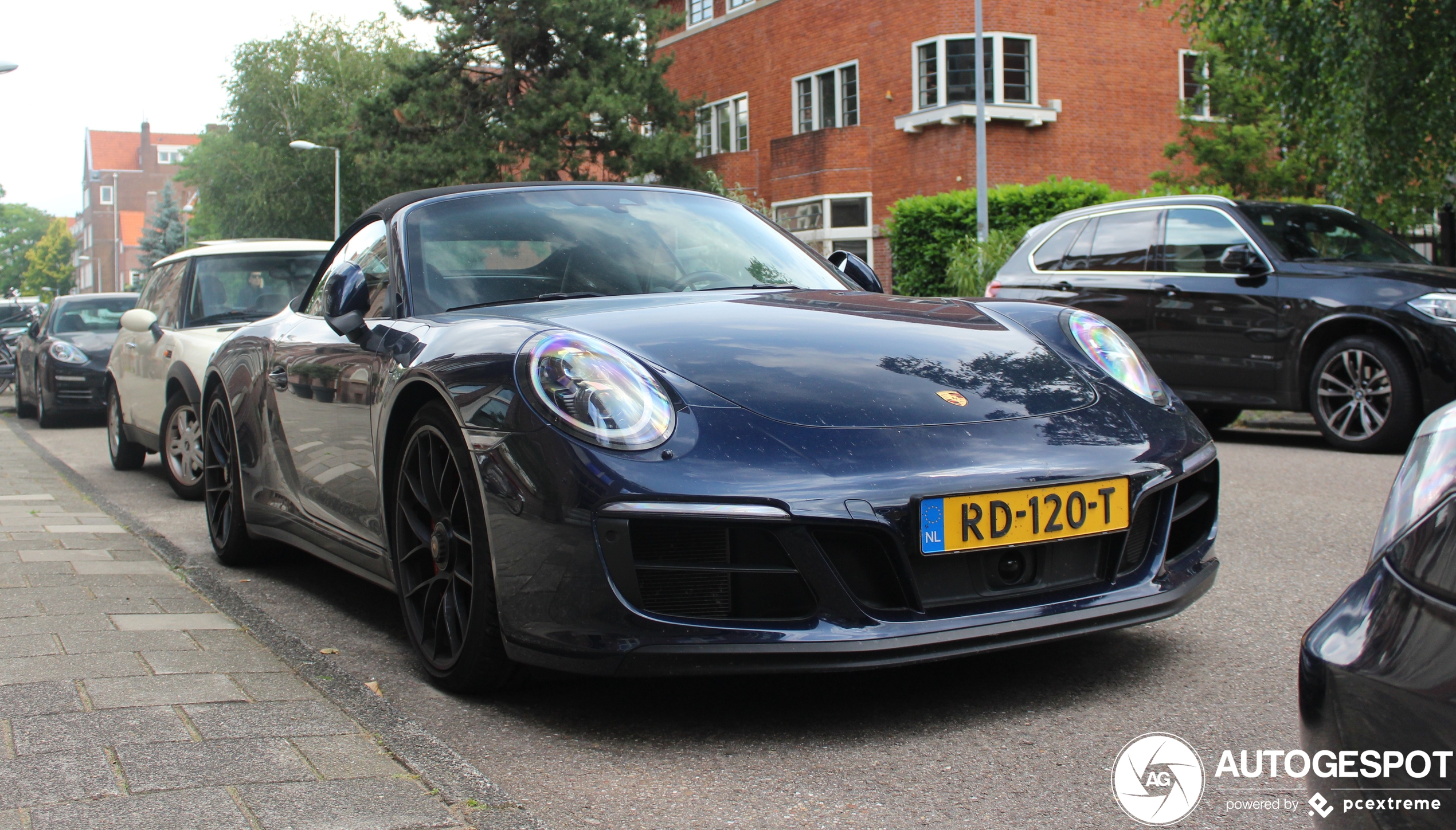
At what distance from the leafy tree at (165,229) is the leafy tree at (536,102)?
52.9 meters

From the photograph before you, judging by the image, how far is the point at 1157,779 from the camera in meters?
2.63

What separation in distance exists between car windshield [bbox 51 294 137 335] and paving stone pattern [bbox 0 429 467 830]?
Result: 12.2m

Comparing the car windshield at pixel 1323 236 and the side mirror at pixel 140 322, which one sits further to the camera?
the car windshield at pixel 1323 236

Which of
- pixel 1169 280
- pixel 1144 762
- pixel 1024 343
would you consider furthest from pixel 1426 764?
pixel 1169 280

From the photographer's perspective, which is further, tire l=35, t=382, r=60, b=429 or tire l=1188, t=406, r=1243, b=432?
tire l=35, t=382, r=60, b=429

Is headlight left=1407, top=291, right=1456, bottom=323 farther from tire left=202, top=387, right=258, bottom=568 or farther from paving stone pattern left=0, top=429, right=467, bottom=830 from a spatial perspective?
paving stone pattern left=0, top=429, right=467, bottom=830

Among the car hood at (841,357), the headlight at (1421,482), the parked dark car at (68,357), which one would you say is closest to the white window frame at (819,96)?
the parked dark car at (68,357)

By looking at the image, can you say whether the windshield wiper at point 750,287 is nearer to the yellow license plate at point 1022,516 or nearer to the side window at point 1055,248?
the yellow license plate at point 1022,516

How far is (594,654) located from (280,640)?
148 cm

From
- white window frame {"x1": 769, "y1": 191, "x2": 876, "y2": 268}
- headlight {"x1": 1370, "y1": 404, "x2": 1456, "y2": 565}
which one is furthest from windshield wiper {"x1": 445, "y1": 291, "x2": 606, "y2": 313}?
white window frame {"x1": 769, "y1": 191, "x2": 876, "y2": 268}

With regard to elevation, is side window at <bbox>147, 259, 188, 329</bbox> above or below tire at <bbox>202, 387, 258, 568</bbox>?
above

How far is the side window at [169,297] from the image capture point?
8.63 m

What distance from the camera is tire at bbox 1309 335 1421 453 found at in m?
8.51

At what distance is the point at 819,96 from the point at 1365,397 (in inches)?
1046
